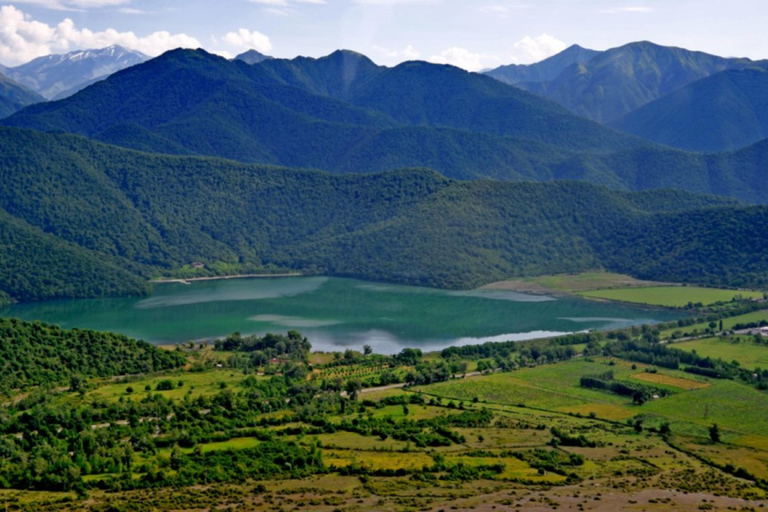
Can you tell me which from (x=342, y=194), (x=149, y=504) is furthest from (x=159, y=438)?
(x=342, y=194)

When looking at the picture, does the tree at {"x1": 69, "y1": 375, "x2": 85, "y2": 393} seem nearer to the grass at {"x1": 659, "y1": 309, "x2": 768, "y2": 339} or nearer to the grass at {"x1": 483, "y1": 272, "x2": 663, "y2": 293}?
the grass at {"x1": 659, "y1": 309, "x2": 768, "y2": 339}

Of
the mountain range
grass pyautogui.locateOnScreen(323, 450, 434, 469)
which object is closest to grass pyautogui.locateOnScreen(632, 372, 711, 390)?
grass pyautogui.locateOnScreen(323, 450, 434, 469)

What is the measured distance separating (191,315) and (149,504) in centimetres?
6950

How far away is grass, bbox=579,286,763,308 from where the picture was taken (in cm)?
12560

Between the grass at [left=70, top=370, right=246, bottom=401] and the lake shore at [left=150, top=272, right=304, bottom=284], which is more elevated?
the lake shore at [left=150, top=272, right=304, bottom=284]

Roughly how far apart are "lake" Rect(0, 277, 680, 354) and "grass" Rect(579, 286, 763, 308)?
3.98m

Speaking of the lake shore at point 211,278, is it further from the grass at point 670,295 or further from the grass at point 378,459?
the grass at point 378,459

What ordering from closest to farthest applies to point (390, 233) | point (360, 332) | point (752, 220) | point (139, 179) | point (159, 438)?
point (159, 438) → point (360, 332) → point (752, 220) → point (390, 233) → point (139, 179)

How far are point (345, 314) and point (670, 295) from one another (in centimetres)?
4398

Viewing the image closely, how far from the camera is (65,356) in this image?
77.6 meters

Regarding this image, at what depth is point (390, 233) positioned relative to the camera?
164125 mm

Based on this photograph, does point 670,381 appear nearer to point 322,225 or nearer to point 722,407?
point 722,407

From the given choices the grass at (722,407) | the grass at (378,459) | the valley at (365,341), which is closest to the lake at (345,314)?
the valley at (365,341)

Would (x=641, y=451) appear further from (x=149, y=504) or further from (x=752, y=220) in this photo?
(x=752, y=220)
